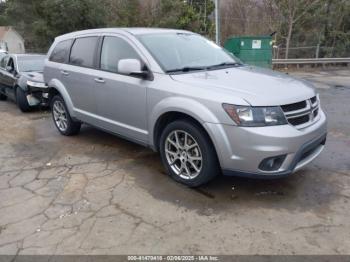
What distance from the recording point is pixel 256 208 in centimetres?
372

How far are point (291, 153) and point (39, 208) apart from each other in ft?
8.87

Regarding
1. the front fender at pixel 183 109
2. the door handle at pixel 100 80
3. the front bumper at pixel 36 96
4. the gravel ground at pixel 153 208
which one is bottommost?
→ the gravel ground at pixel 153 208

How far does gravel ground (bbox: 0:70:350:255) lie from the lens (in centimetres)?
317

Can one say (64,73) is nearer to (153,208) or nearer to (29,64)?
(153,208)

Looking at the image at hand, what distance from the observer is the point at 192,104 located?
12.6 feet

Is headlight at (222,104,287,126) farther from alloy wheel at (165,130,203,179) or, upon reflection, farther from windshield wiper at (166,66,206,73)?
windshield wiper at (166,66,206,73)

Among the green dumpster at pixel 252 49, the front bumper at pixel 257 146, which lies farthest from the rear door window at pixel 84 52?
the green dumpster at pixel 252 49

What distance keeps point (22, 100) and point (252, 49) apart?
852 cm

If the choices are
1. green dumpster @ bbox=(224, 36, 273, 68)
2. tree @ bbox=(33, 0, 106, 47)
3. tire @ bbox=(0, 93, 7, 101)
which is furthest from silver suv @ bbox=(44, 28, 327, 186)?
tree @ bbox=(33, 0, 106, 47)

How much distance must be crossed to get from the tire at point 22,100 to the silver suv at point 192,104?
334 cm

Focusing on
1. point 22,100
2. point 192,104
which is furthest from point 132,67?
point 22,100

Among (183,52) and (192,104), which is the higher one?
(183,52)

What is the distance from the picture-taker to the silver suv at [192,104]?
357 cm

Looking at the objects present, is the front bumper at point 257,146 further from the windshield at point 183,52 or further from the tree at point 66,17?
the tree at point 66,17
